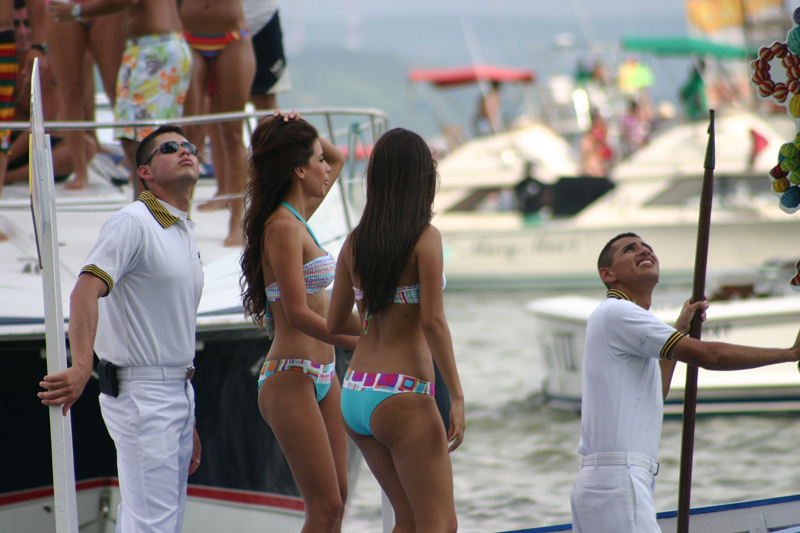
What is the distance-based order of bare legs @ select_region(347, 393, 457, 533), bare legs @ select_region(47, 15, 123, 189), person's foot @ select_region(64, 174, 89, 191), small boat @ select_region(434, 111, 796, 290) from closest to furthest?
1. bare legs @ select_region(347, 393, 457, 533)
2. bare legs @ select_region(47, 15, 123, 189)
3. person's foot @ select_region(64, 174, 89, 191)
4. small boat @ select_region(434, 111, 796, 290)

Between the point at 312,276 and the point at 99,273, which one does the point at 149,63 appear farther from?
the point at 99,273

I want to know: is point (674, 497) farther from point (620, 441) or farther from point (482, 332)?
point (482, 332)

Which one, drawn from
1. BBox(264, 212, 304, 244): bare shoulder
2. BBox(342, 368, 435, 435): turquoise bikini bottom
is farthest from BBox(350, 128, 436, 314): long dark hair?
BBox(264, 212, 304, 244): bare shoulder

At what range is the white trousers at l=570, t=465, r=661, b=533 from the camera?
103 inches

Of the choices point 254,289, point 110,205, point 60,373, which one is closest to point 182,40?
point 110,205

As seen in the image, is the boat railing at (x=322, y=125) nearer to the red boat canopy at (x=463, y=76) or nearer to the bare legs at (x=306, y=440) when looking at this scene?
the bare legs at (x=306, y=440)

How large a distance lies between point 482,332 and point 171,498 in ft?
35.1

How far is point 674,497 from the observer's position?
638 cm

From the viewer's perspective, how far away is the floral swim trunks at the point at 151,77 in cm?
450

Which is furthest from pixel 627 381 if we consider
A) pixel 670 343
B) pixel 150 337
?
pixel 150 337

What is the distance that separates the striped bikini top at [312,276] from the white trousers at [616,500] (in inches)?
41.0

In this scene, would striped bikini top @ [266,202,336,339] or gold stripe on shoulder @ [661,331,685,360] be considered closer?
gold stripe on shoulder @ [661,331,685,360]

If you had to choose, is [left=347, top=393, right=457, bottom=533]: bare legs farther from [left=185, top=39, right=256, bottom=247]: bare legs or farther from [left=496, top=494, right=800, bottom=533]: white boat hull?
[left=185, top=39, right=256, bottom=247]: bare legs

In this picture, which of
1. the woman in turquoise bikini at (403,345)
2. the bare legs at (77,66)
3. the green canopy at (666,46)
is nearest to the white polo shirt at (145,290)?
the woman in turquoise bikini at (403,345)
